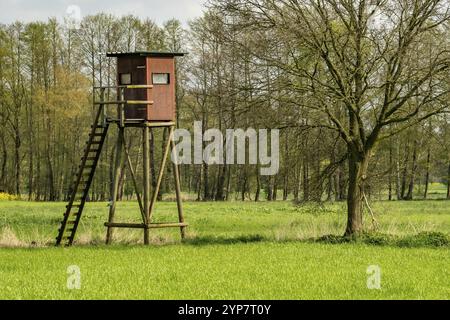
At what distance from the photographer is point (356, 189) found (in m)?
24.7

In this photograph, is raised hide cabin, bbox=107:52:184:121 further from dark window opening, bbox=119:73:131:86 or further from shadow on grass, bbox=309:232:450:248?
shadow on grass, bbox=309:232:450:248

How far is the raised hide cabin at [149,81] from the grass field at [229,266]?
14.2 ft

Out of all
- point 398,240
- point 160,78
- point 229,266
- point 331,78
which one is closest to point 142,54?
point 160,78

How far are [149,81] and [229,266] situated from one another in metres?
10.3

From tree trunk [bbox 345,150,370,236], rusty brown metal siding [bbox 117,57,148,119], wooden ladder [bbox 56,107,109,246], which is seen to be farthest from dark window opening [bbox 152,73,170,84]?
tree trunk [bbox 345,150,370,236]

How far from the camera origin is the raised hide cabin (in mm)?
25531

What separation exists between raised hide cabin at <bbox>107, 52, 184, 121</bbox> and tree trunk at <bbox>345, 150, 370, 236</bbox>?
6665 mm

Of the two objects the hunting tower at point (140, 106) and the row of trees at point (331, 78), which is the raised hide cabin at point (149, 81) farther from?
the row of trees at point (331, 78)

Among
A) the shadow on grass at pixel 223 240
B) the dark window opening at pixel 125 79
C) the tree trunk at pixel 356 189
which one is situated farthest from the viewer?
the dark window opening at pixel 125 79

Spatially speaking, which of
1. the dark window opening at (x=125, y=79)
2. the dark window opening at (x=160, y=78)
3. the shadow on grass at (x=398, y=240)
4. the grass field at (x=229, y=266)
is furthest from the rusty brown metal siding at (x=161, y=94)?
the shadow on grass at (x=398, y=240)

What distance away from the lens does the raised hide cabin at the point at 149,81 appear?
25.5 meters

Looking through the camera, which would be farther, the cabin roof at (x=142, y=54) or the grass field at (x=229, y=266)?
the cabin roof at (x=142, y=54)

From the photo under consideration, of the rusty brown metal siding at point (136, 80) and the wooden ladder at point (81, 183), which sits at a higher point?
the rusty brown metal siding at point (136, 80)

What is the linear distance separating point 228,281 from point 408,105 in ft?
41.4
